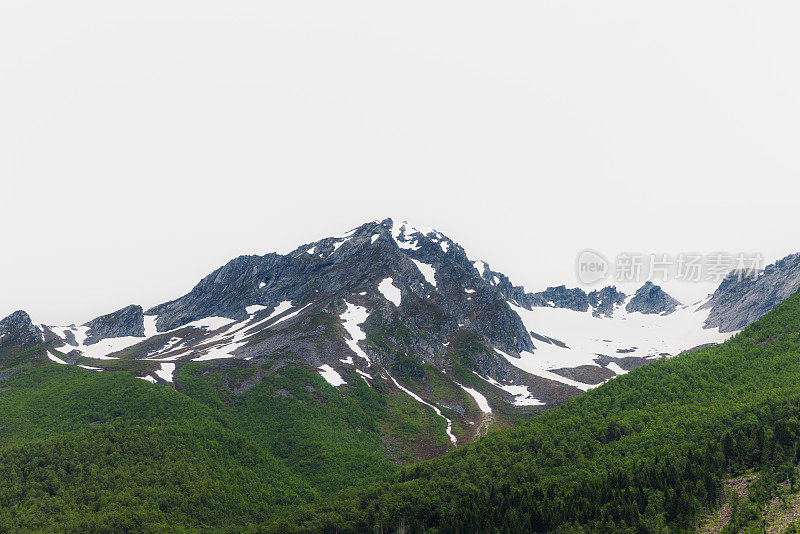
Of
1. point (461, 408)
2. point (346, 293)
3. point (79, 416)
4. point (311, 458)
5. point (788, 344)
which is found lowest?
point (461, 408)

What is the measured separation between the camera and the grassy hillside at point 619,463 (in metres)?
54.4

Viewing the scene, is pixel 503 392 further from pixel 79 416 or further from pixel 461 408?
pixel 79 416

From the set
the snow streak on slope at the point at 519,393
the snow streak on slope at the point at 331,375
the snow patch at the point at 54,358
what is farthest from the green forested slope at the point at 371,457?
the snow streak on slope at the point at 519,393

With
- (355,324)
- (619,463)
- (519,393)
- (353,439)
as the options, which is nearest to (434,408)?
(353,439)

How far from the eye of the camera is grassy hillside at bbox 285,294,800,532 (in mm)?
54375

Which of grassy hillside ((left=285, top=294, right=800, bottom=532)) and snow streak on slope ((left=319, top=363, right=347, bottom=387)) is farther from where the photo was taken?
snow streak on slope ((left=319, top=363, right=347, bottom=387))

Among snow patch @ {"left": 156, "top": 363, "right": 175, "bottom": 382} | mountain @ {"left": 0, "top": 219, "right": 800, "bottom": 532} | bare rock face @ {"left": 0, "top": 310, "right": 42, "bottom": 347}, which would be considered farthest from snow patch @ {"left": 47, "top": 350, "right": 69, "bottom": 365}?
snow patch @ {"left": 156, "top": 363, "right": 175, "bottom": 382}

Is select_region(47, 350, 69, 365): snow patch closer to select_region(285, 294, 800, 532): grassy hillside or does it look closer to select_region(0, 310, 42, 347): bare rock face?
select_region(0, 310, 42, 347): bare rock face

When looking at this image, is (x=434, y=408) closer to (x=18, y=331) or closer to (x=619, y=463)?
(x=619, y=463)

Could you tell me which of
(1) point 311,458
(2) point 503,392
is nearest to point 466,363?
(2) point 503,392

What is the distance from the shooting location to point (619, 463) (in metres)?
65.0

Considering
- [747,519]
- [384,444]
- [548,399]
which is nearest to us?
[747,519]

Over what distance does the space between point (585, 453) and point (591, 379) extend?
426ft

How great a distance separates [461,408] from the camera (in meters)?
135
